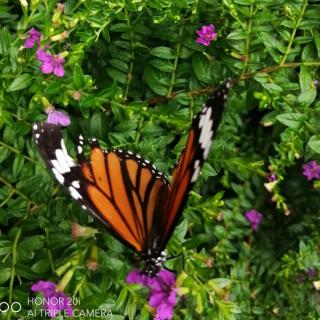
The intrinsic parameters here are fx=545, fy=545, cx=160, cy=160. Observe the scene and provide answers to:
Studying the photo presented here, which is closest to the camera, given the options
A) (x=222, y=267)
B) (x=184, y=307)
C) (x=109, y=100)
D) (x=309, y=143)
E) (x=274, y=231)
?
(x=309, y=143)

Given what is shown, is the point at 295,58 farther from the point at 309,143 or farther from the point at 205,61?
the point at 309,143

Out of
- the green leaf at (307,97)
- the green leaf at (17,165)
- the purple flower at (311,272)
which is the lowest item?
the purple flower at (311,272)

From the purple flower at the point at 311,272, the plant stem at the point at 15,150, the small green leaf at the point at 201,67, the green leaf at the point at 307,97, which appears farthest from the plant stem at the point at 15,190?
the purple flower at the point at 311,272

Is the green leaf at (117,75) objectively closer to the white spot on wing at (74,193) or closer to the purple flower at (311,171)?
the white spot on wing at (74,193)

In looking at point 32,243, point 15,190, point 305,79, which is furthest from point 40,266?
A: point 305,79

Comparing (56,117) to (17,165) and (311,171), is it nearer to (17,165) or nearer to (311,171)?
(17,165)

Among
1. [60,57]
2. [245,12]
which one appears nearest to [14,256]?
[60,57]
